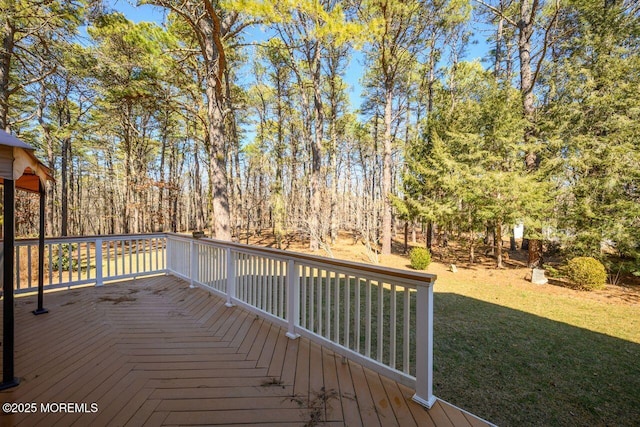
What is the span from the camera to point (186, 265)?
480cm

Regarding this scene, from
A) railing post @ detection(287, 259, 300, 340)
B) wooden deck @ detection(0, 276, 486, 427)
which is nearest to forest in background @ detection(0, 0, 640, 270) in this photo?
wooden deck @ detection(0, 276, 486, 427)

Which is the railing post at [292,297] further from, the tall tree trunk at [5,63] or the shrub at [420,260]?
the tall tree trunk at [5,63]

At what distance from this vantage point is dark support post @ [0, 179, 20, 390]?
1.90 metres

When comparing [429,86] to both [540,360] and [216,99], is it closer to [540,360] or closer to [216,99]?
[216,99]

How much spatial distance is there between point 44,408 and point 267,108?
1569 centimetres

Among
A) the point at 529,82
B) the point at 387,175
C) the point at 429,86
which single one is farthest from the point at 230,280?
the point at 429,86

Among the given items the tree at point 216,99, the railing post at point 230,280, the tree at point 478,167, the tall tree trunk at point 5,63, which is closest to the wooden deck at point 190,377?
the railing post at point 230,280

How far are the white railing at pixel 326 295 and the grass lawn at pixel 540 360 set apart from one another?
1.78ft

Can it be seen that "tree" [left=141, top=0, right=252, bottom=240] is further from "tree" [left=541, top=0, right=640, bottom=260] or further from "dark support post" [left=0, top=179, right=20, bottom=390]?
"tree" [left=541, top=0, right=640, bottom=260]

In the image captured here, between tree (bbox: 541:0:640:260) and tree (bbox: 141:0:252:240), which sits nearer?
tree (bbox: 141:0:252:240)

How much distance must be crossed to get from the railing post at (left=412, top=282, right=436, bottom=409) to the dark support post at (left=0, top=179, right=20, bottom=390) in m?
2.92

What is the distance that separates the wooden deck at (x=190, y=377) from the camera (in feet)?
5.58

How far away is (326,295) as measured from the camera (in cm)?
238

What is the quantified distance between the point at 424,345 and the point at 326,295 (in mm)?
889
